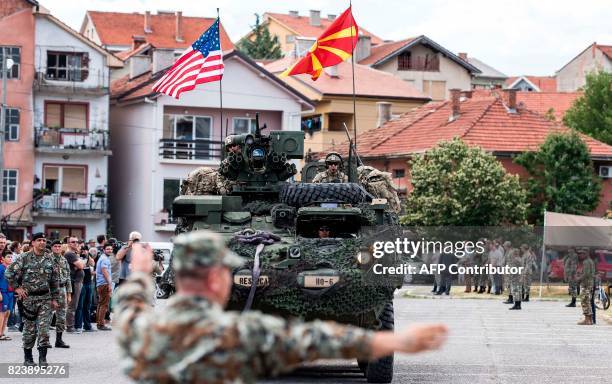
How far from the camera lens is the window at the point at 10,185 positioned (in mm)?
53219

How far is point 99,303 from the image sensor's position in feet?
83.5

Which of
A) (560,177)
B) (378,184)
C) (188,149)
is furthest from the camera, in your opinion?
(188,149)

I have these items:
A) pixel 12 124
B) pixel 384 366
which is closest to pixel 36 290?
pixel 384 366

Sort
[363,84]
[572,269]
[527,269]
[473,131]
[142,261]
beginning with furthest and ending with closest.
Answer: [363,84]
[473,131]
[527,269]
[572,269]
[142,261]

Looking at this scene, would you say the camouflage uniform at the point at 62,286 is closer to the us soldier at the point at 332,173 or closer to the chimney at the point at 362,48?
the us soldier at the point at 332,173

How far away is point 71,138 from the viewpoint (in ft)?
179

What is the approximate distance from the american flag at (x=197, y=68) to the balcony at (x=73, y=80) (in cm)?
2923

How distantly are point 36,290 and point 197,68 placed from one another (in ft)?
28.5

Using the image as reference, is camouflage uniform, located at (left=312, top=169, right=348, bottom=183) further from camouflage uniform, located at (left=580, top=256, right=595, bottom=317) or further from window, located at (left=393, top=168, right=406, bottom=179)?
window, located at (left=393, top=168, right=406, bottom=179)

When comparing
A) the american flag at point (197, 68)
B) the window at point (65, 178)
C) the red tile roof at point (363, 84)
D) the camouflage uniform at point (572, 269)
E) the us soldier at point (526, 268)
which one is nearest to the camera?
the american flag at point (197, 68)

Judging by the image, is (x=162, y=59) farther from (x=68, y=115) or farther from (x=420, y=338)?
(x=420, y=338)

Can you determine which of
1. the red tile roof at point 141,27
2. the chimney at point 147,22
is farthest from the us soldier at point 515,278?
the chimney at point 147,22

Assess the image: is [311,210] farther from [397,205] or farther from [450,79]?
[450,79]

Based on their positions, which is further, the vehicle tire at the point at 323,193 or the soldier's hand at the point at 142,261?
the vehicle tire at the point at 323,193
